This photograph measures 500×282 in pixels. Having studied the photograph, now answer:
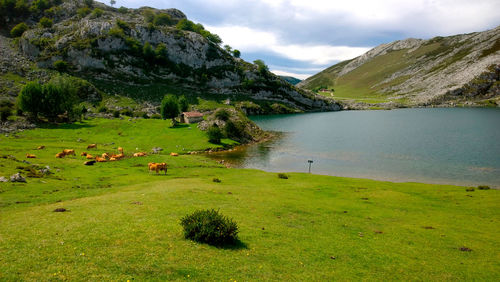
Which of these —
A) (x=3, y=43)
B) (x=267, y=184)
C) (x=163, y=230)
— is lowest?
(x=267, y=184)

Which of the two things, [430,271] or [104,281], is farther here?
[430,271]

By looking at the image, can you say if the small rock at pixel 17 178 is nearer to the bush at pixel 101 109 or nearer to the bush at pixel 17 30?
the bush at pixel 101 109

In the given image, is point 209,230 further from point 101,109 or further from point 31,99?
point 101,109

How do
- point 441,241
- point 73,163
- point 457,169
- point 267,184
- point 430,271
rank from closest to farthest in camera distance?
point 430,271
point 441,241
point 267,184
point 73,163
point 457,169

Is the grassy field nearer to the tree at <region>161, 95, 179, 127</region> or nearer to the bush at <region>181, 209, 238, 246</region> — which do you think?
the bush at <region>181, 209, 238, 246</region>

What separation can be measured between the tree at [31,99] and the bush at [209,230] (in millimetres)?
104094

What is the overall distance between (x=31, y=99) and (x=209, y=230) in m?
106

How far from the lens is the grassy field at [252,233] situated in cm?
1249

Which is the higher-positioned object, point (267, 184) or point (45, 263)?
point (45, 263)

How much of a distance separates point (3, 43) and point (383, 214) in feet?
794

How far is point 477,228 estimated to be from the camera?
23688mm

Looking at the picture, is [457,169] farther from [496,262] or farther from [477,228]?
[496,262]

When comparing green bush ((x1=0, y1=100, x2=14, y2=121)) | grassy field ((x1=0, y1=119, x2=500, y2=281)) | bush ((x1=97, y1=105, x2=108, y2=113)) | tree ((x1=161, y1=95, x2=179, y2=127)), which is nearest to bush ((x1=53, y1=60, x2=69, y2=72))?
bush ((x1=97, y1=105, x2=108, y2=113))

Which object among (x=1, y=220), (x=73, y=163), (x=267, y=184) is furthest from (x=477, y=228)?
(x=73, y=163)
